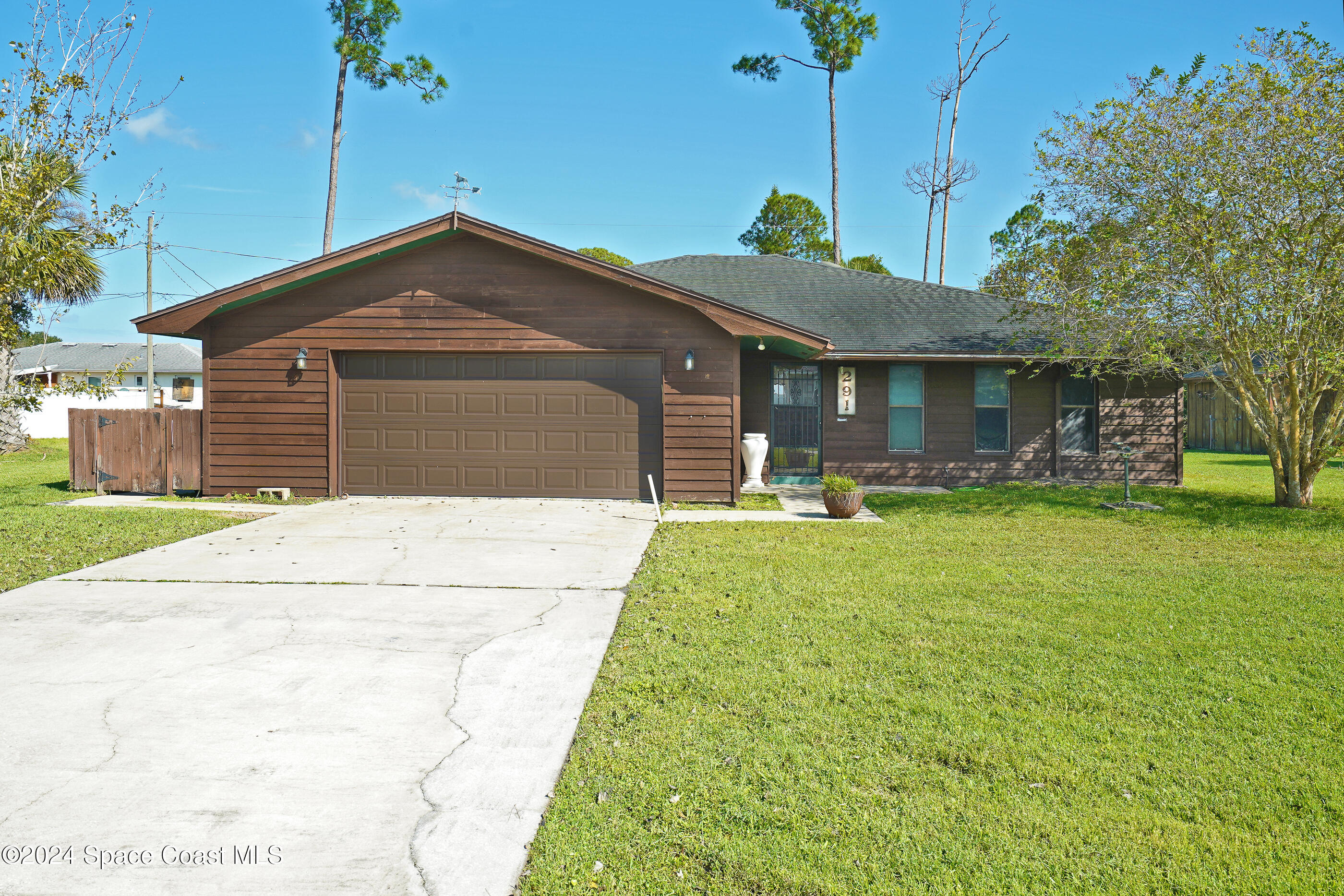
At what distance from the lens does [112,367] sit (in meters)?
28.4

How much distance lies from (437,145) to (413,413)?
45.5ft

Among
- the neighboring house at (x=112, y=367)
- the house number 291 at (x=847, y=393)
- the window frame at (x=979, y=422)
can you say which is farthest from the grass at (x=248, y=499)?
the neighboring house at (x=112, y=367)

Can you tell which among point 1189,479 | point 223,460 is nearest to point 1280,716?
point 223,460

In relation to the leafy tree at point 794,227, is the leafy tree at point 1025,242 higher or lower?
lower

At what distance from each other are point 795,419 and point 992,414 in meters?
3.55

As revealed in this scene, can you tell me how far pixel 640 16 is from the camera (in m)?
17.1

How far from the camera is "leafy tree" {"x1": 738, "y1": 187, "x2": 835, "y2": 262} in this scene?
3462 centimetres

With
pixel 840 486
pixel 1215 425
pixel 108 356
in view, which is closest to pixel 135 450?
pixel 840 486

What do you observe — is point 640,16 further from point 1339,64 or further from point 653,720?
point 653,720

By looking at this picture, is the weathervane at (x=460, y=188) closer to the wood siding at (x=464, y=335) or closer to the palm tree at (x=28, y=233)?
the wood siding at (x=464, y=335)

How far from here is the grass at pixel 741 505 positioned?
11.2m

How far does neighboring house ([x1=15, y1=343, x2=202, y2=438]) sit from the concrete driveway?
2512cm

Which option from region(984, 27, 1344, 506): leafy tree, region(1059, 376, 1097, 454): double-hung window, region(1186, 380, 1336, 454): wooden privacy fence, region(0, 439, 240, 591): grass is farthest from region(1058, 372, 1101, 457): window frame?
region(1186, 380, 1336, 454): wooden privacy fence

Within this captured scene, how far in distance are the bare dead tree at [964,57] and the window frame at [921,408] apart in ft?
61.8
